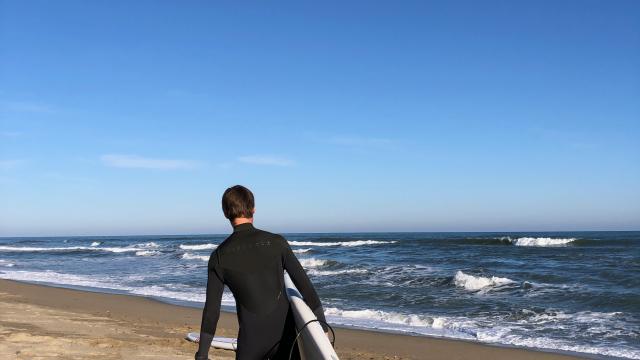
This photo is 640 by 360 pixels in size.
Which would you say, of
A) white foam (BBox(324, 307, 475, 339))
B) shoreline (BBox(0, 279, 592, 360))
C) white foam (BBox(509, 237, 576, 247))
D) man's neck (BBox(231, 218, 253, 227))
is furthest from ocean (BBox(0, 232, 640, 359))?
white foam (BBox(509, 237, 576, 247))

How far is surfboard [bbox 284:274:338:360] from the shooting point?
272 cm

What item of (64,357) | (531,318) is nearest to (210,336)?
(64,357)

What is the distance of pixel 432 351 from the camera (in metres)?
7.06

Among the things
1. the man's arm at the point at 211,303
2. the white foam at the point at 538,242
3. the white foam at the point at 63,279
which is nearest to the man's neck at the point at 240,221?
the man's arm at the point at 211,303

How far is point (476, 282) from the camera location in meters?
13.2

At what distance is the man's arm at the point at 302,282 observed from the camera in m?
2.70

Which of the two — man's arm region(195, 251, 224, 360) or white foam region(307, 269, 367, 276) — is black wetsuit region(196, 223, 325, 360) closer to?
man's arm region(195, 251, 224, 360)

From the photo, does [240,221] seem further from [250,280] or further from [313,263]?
[313,263]

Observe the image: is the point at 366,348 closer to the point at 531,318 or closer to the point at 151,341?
the point at 151,341

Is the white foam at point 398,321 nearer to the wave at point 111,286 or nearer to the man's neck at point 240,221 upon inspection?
the wave at point 111,286

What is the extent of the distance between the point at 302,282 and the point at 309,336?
277 mm

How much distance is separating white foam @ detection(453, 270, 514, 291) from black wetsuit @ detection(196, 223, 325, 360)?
421 inches

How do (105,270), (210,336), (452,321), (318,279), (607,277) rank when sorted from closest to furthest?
(210,336), (452,321), (607,277), (318,279), (105,270)

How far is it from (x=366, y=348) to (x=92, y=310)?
5.71 m
